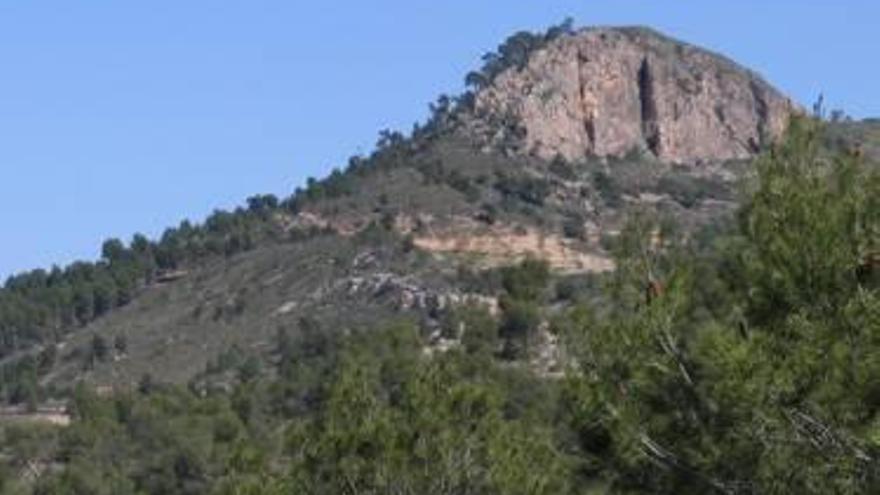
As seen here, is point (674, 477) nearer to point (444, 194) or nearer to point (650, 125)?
point (444, 194)

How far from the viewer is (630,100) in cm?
16825

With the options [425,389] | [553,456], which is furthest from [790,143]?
[425,389]

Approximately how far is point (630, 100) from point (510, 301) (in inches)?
3597

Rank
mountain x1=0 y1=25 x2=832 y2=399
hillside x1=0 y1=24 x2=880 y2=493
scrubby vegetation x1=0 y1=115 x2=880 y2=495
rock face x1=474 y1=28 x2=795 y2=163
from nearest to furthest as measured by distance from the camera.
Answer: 1. scrubby vegetation x1=0 y1=115 x2=880 y2=495
2. hillside x1=0 y1=24 x2=880 y2=493
3. mountain x1=0 y1=25 x2=832 y2=399
4. rock face x1=474 y1=28 x2=795 y2=163

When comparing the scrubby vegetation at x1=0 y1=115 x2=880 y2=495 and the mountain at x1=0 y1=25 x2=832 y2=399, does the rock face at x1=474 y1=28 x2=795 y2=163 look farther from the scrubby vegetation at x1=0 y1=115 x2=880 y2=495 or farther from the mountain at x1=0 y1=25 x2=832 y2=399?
Answer: the scrubby vegetation at x1=0 y1=115 x2=880 y2=495

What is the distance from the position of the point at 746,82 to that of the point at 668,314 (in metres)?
156

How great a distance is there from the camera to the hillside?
1661 centimetres

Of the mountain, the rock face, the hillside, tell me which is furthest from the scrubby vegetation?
the rock face

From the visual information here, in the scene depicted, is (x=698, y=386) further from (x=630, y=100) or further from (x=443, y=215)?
(x=630, y=100)

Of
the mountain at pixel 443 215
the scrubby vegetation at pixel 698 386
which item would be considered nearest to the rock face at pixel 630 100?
the mountain at pixel 443 215

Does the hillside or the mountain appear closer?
the hillside

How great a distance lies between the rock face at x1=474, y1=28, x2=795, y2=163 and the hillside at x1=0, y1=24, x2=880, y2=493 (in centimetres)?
24

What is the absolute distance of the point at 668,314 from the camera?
56.4 feet

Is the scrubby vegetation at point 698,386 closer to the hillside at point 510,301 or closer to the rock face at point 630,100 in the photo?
the hillside at point 510,301
